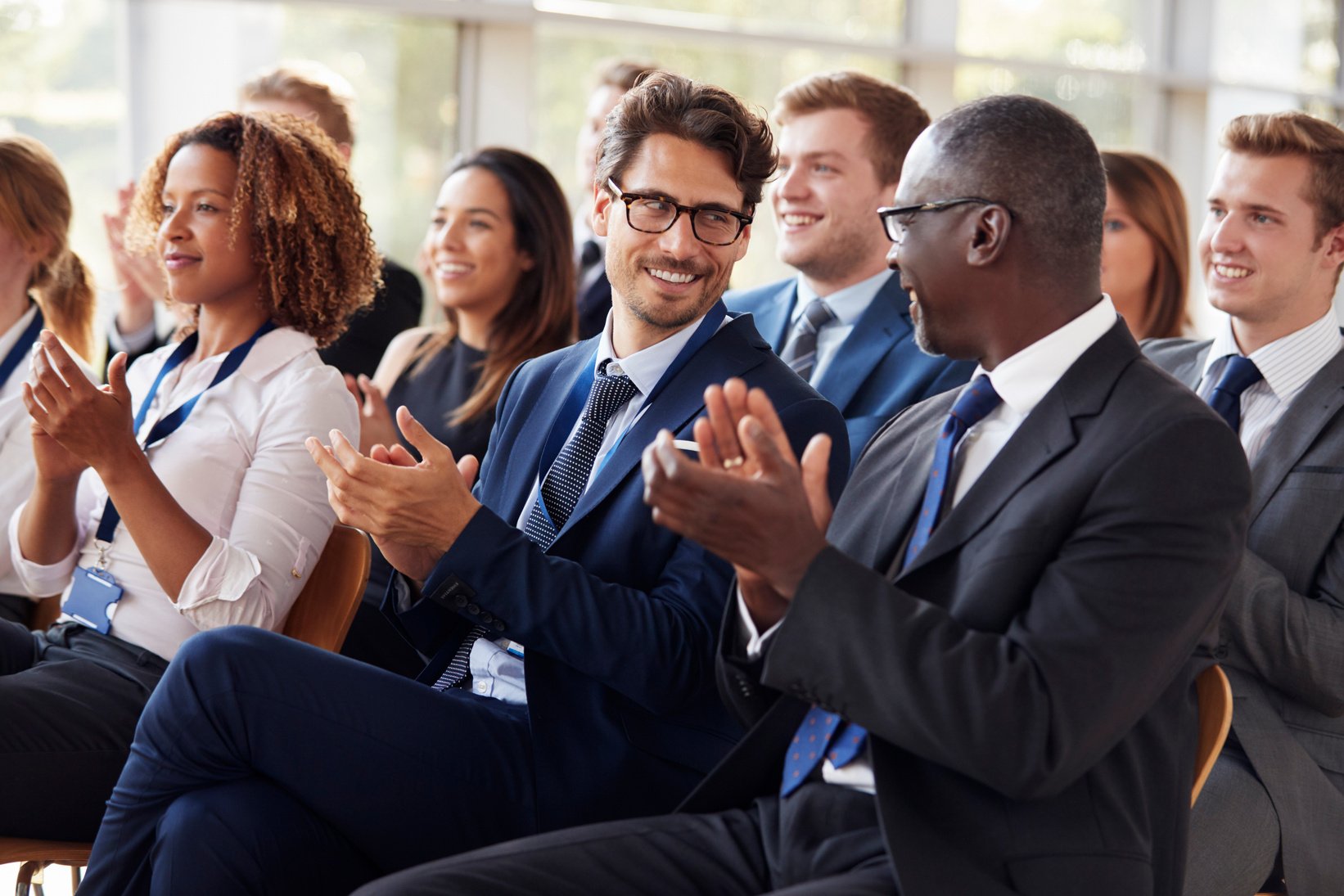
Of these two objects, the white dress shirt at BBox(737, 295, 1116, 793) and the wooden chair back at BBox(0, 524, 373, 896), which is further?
the wooden chair back at BBox(0, 524, 373, 896)

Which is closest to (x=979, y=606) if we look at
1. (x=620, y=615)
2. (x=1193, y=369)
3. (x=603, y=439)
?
(x=620, y=615)

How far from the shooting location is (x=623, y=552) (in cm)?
195

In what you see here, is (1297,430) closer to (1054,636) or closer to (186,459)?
(1054,636)

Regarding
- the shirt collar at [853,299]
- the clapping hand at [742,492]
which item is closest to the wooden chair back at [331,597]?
the clapping hand at [742,492]

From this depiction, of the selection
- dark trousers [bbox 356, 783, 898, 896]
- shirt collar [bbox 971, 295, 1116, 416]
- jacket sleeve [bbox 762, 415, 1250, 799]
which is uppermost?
shirt collar [bbox 971, 295, 1116, 416]

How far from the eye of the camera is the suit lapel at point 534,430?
7.17ft

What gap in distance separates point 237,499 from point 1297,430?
1882 mm

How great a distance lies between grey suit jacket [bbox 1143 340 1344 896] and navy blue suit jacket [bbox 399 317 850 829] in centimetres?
79

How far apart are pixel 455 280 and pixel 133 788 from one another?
1.91m

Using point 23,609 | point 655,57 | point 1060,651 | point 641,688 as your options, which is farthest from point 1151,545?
point 655,57

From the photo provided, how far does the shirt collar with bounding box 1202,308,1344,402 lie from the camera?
2525 mm

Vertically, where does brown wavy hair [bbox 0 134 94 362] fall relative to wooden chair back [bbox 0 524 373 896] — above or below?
above

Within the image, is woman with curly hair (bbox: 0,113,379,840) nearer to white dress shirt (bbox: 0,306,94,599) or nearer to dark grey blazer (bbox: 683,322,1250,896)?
white dress shirt (bbox: 0,306,94,599)

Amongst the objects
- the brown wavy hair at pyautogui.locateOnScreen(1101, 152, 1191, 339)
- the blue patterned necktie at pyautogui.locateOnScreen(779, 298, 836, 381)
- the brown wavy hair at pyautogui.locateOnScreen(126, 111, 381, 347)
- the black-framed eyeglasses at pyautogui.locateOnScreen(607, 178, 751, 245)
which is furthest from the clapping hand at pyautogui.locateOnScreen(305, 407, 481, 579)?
the brown wavy hair at pyautogui.locateOnScreen(1101, 152, 1191, 339)
